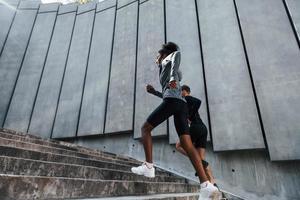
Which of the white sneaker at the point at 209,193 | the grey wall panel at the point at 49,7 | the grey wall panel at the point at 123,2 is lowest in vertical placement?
the white sneaker at the point at 209,193

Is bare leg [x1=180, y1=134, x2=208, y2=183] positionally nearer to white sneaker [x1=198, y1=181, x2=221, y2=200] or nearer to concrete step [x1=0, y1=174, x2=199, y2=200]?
white sneaker [x1=198, y1=181, x2=221, y2=200]

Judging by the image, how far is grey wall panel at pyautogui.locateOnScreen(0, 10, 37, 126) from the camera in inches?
328

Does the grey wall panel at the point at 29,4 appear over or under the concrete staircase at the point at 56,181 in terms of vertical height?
over

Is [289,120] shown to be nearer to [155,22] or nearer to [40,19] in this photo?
[155,22]

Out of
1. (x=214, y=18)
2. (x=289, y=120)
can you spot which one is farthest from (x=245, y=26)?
(x=289, y=120)

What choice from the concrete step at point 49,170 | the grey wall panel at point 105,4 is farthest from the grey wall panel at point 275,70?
the grey wall panel at point 105,4

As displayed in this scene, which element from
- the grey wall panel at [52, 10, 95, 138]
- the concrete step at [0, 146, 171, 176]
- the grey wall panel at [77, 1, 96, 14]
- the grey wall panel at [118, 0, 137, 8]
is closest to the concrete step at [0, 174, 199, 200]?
the concrete step at [0, 146, 171, 176]

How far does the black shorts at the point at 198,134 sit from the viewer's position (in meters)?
3.06

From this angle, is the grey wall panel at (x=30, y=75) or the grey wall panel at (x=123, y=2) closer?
the grey wall panel at (x=30, y=75)

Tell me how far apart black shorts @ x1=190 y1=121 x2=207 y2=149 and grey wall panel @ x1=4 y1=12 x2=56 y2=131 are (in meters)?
6.53

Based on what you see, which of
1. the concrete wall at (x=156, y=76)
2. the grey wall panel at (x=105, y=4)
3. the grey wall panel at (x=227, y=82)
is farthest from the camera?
the grey wall panel at (x=105, y=4)

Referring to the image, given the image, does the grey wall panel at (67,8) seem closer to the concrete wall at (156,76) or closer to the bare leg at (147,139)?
the concrete wall at (156,76)

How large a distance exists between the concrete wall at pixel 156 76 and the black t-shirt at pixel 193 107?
6.23 feet

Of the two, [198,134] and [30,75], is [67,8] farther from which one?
[198,134]
